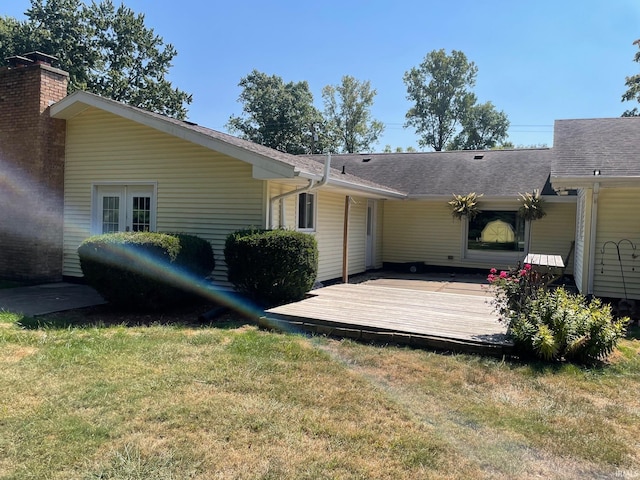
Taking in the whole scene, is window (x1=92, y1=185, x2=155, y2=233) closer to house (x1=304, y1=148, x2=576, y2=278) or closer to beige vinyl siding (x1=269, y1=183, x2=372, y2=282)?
beige vinyl siding (x1=269, y1=183, x2=372, y2=282)

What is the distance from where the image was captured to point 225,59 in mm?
27156

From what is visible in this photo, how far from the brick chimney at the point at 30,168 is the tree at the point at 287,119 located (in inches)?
976

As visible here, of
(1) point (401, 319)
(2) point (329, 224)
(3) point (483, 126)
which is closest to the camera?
(1) point (401, 319)

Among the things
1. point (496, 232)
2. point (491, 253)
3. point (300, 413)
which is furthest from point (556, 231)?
point (300, 413)

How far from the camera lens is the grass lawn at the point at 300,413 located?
2.82 m

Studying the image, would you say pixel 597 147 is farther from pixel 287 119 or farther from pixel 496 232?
pixel 287 119

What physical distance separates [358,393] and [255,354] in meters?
1.52

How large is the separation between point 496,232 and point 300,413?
1138cm

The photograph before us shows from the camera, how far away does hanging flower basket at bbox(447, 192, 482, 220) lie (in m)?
12.8

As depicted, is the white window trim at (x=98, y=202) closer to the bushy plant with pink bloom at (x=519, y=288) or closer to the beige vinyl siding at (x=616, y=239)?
the bushy plant with pink bloom at (x=519, y=288)

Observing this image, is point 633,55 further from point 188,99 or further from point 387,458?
point 387,458

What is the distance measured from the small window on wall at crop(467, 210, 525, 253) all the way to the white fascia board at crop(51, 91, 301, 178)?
26.3 feet

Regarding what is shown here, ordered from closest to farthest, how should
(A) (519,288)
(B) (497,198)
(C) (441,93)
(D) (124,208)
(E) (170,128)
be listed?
(A) (519,288), (E) (170,128), (D) (124,208), (B) (497,198), (C) (441,93)

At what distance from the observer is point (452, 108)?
1572 inches
